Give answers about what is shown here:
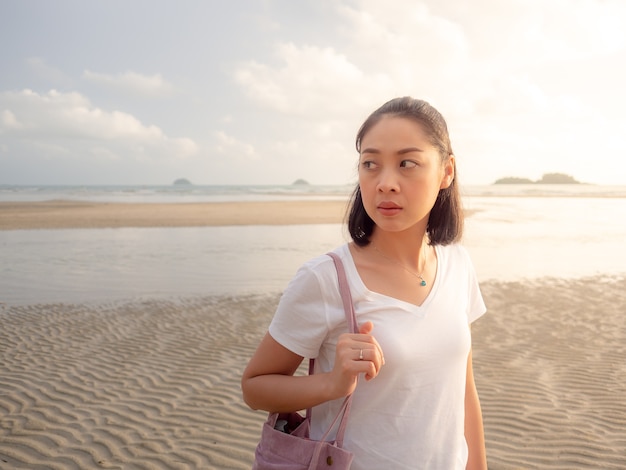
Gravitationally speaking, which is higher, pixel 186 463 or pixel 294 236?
pixel 294 236

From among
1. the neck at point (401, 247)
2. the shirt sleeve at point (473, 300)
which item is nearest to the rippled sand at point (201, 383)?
the shirt sleeve at point (473, 300)

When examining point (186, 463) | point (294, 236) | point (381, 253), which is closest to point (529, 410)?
point (186, 463)

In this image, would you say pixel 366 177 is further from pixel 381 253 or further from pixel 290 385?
pixel 290 385

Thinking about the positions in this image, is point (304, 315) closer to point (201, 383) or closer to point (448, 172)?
point (448, 172)

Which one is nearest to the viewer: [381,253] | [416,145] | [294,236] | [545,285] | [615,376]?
[416,145]

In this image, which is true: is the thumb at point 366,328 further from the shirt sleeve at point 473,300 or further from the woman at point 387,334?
the shirt sleeve at point 473,300

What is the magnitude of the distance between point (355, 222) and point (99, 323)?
7.49 metres

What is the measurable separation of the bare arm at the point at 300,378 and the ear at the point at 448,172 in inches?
31.1

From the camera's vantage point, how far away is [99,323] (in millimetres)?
8383

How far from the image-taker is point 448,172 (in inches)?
80.8

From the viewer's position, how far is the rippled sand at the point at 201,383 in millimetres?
4551

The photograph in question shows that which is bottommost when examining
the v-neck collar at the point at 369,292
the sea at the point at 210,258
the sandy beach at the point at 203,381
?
the sandy beach at the point at 203,381

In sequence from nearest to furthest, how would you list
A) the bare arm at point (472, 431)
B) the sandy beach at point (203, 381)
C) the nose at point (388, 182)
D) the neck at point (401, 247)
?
the nose at point (388, 182), the neck at point (401, 247), the bare arm at point (472, 431), the sandy beach at point (203, 381)

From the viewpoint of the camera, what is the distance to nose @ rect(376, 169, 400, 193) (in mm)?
1714
